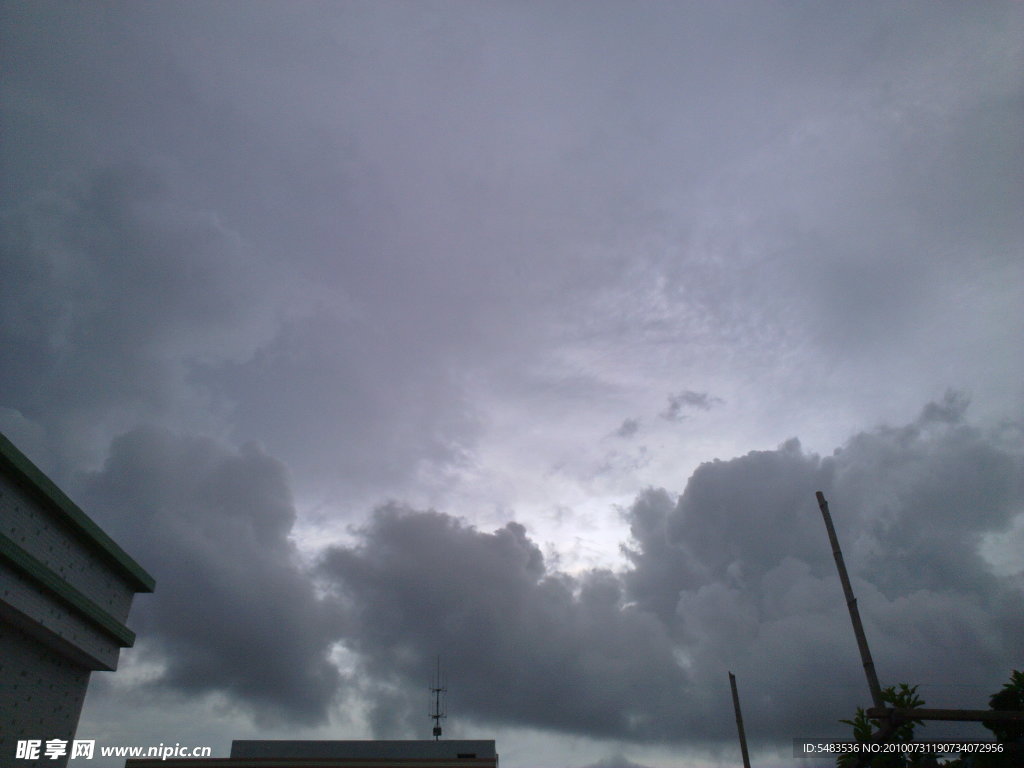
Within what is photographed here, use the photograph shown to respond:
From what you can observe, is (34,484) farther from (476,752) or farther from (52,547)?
(476,752)

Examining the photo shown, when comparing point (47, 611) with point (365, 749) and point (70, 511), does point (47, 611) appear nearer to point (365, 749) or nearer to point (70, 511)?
point (70, 511)

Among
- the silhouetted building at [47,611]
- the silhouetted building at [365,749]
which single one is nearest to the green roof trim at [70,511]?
the silhouetted building at [47,611]

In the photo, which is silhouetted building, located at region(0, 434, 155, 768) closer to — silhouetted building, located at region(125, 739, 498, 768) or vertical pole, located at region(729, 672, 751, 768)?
silhouetted building, located at region(125, 739, 498, 768)

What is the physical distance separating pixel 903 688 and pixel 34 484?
163 ft

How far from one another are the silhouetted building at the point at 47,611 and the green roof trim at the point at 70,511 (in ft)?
0.16

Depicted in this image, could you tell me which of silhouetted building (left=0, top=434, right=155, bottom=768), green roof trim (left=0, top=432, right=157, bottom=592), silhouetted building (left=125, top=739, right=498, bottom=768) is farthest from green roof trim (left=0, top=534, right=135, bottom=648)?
silhouetted building (left=125, top=739, right=498, bottom=768)

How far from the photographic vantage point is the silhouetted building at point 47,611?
28.0 meters

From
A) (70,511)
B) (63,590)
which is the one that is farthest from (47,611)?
(70,511)

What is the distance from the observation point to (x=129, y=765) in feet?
155

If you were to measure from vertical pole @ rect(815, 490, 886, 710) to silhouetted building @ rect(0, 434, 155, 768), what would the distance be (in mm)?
33035

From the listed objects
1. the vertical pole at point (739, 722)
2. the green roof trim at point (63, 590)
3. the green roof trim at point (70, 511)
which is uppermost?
the green roof trim at point (70, 511)

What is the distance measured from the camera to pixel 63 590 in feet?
100.0

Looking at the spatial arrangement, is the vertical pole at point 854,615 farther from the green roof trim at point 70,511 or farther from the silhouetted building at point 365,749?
the silhouetted building at point 365,749

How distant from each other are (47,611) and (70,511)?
4.66m
